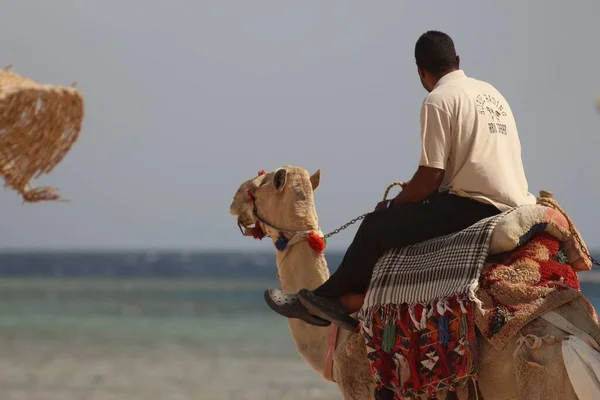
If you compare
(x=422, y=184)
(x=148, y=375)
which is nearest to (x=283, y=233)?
(x=422, y=184)

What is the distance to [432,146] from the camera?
18.7 ft

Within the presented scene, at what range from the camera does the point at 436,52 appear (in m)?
5.96

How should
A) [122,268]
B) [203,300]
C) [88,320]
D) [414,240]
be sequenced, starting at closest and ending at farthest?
[414,240] < [88,320] < [203,300] < [122,268]

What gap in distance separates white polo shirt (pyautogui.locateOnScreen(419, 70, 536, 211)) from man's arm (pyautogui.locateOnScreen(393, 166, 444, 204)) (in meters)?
0.04

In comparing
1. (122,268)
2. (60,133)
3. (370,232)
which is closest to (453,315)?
(370,232)

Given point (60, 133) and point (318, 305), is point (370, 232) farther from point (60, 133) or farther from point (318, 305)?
point (60, 133)

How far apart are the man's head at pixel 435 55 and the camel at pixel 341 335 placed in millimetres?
1033

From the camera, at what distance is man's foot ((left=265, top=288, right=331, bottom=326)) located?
20.9 feet

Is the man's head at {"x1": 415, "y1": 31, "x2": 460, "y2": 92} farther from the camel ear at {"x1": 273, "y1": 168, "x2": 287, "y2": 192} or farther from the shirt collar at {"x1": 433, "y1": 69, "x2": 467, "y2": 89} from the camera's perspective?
the camel ear at {"x1": 273, "y1": 168, "x2": 287, "y2": 192}

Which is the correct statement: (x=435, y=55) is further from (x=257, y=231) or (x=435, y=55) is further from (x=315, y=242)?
(x=257, y=231)

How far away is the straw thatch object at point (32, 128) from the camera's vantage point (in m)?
5.29

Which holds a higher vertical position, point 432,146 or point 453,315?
point 432,146

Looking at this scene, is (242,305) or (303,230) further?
(242,305)

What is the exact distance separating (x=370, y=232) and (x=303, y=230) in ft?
2.71
